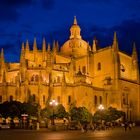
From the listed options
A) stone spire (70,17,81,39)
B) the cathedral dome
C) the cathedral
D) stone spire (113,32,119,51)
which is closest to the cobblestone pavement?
the cathedral

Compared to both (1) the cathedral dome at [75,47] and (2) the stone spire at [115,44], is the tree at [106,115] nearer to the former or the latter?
(2) the stone spire at [115,44]

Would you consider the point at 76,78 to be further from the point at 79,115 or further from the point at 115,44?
the point at 79,115

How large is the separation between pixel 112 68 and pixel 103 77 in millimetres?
Answer: 2695

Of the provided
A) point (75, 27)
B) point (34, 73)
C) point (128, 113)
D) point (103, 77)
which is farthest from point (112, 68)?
point (75, 27)

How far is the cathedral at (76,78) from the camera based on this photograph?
62125 millimetres

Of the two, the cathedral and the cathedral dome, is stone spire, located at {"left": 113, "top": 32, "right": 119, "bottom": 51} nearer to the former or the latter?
the cathedral

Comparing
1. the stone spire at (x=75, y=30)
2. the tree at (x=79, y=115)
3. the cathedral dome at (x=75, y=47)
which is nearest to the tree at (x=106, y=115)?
the tree at (x=79, y=115)

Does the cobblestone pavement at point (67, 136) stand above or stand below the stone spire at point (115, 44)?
below

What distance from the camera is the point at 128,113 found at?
241 feet

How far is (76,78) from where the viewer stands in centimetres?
6744

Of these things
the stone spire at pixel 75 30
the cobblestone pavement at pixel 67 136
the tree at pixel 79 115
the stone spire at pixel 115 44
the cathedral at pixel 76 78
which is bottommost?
the cobblestone pavement at pixel 67 136

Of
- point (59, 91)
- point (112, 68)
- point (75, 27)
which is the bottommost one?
point (59, 91)

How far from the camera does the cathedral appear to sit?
204 feet

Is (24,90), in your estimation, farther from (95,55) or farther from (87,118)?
(95,55)
